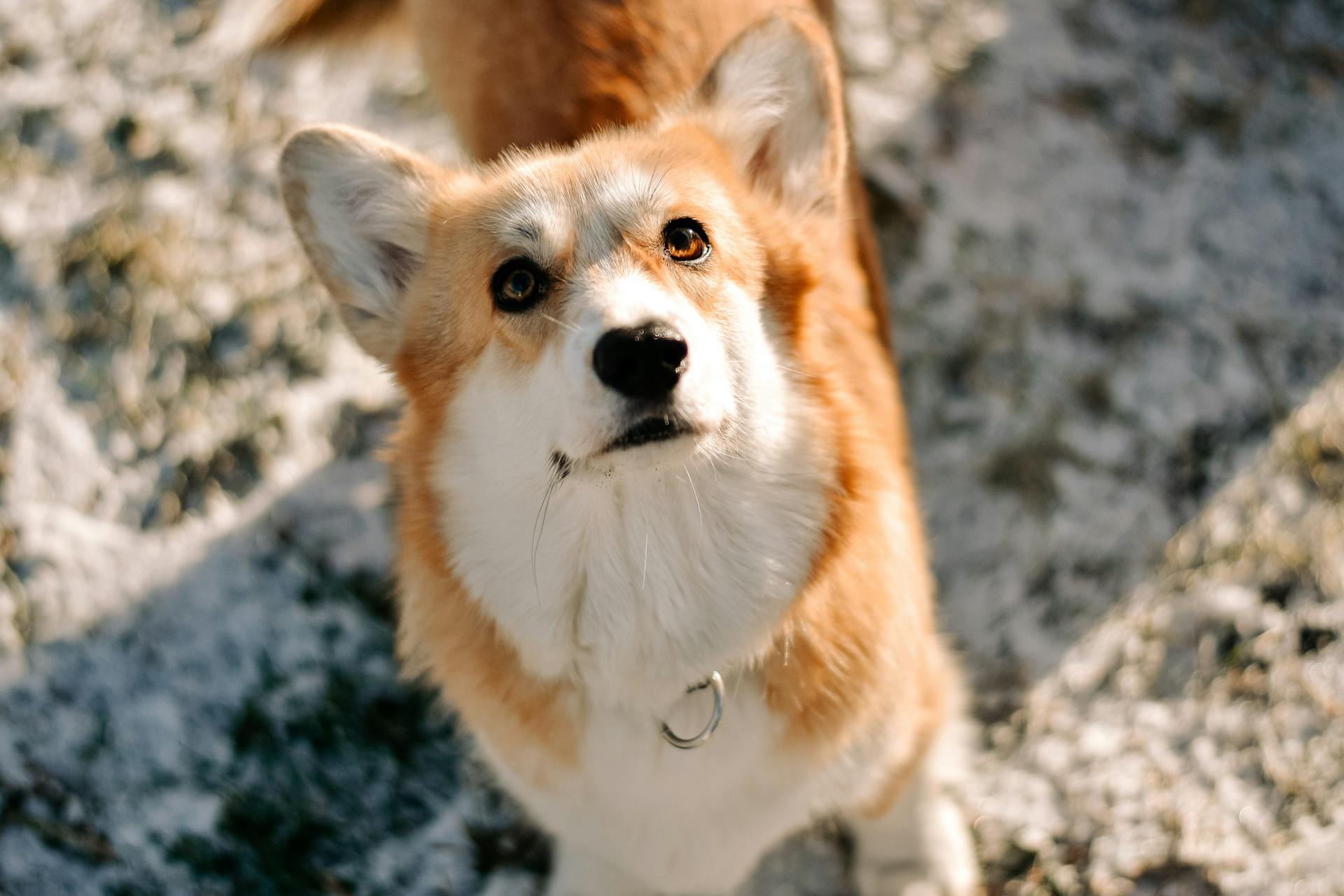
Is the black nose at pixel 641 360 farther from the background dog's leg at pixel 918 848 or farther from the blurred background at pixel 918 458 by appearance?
the blurred background at pixel 918 458

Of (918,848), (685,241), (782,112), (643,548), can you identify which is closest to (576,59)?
(782,112)

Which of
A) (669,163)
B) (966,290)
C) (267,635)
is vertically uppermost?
(669,163)

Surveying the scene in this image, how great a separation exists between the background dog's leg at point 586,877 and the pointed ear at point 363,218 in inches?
47.9

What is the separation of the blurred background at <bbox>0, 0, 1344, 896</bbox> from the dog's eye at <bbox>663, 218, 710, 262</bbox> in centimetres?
134

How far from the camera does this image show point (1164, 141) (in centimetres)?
339

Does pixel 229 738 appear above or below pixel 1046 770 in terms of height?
above

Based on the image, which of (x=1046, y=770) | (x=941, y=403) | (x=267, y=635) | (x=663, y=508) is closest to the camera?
(x=663, y=508)

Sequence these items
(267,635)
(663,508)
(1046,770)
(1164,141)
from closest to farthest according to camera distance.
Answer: (663,508) → (1046,770) → (267,635) → (1164,141)

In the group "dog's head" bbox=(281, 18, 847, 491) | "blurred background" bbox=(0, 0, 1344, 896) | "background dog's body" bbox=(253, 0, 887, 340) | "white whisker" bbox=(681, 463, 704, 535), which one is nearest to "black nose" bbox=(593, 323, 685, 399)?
"dog's head" bbox=(281, 18, 847, 491)

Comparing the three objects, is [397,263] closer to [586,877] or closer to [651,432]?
[651,432]

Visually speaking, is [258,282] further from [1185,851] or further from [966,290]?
[1185,851]

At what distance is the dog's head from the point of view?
158 cm

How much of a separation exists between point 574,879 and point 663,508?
1.04 metres

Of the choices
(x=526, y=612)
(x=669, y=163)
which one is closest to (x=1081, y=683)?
(x=526, y=612)
